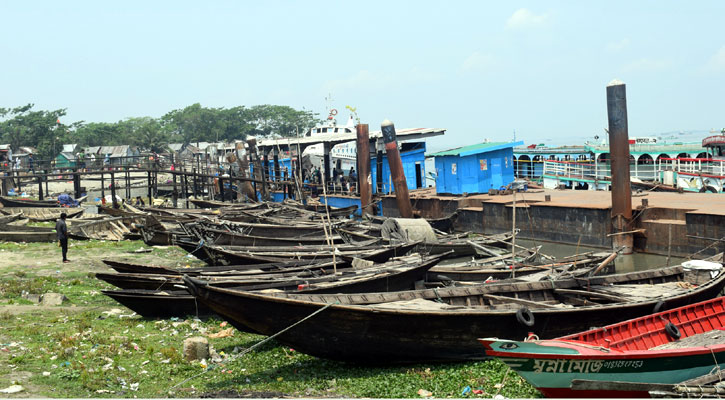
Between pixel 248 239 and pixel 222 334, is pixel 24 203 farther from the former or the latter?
pixel 222 334

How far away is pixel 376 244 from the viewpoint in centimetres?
1802

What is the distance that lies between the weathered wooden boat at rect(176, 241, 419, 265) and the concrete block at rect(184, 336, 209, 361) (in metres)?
5.53

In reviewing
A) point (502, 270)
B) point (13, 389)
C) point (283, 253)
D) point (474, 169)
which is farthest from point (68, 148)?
point (13, 389)

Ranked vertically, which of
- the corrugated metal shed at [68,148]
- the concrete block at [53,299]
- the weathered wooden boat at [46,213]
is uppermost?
the corrugated metal shed at [68,148]

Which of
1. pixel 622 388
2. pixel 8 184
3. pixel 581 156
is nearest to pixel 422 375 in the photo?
pixel 622 388

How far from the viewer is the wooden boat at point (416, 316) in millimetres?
8555

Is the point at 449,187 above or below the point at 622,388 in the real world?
above

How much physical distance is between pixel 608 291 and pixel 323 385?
5576 mm

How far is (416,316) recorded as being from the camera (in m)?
8.77

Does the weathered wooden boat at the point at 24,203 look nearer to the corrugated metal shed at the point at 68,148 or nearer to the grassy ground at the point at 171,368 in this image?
the grassy ground at the point at 171,368

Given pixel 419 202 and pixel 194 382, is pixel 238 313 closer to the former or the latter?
pixel 194 382

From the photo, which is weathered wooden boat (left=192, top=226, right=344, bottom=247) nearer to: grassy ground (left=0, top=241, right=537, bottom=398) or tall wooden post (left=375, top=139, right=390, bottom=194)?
grassy ground (left=0, top=241, right=537, bottom=398)

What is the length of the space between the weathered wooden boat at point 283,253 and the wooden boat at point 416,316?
16.4 ft

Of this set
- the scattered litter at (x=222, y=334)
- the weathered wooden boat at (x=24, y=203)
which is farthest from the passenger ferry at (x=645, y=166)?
the weathered wooden boat at (x=24, y=203)
